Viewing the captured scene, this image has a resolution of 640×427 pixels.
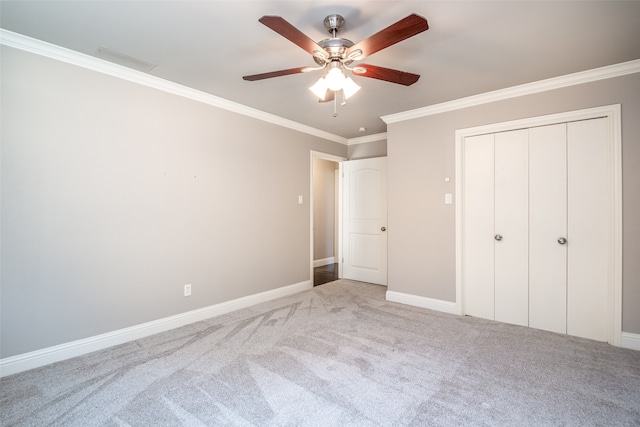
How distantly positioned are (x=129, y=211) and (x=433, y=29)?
2925mm

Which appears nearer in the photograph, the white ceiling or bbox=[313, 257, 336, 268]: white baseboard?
the white ceiling

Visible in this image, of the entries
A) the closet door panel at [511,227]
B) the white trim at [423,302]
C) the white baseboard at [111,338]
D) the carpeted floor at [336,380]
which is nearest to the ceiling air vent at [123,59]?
the white baseboard at [111,338]

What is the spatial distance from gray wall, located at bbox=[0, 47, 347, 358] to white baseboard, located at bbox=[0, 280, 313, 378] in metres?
0.05

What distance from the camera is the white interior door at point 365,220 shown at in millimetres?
4922

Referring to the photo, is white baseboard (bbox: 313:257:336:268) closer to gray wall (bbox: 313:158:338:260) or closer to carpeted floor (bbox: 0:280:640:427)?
gray wall (bbox: 313:158:338:260)

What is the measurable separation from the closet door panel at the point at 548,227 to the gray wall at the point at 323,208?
4.07 m

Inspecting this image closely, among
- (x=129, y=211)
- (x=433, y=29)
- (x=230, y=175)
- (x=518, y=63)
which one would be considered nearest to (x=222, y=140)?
(x=230, y=175)

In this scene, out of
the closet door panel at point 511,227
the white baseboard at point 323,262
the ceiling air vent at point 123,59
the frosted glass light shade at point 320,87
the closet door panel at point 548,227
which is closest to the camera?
the frosted glass light shade at point 320,87

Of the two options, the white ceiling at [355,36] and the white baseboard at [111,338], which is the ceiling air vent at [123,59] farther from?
the white baseboard at [111,338]

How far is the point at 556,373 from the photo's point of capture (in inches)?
89.3

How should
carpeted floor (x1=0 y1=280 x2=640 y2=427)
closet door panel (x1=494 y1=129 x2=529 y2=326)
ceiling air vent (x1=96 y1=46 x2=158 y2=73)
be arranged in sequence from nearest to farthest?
1. carpeted floor (x1=0 y1=280 x2=640 y2=427)
2. ceiling air vent (x1=96 y1=46 x2=158 y2=73)
3. closet door panel (x1=494 y1=129 x2=529 y2=326)

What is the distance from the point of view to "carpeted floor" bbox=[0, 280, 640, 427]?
1.79 metres

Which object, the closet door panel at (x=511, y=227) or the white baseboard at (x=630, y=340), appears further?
the closet door panel at (x=511, y=227)

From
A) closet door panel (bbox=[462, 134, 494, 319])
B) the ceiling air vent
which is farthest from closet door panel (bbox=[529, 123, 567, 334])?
the ceiling air vent
